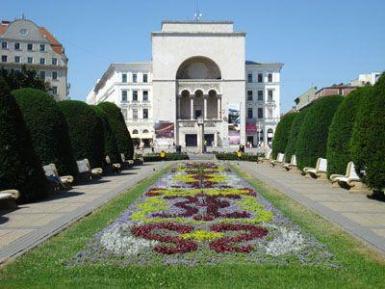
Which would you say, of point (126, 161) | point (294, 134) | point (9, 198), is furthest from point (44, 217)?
point (126, 161)

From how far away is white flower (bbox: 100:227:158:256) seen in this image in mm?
8352

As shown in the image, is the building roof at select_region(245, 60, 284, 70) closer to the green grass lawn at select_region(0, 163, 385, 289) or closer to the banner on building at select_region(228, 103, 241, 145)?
the banner on building at select_region(228, 103, 241, 145)

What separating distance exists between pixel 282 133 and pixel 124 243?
97.0ft

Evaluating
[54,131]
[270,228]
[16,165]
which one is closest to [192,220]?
[270,228]

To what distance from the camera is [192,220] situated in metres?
11.4

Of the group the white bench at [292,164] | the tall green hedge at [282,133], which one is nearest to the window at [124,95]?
the tall green hedge at [282,133]

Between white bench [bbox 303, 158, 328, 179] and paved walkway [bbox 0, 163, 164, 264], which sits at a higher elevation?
white bench [bbox 303, 158, 328, 179]

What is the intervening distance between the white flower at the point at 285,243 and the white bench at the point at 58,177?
1046 cm

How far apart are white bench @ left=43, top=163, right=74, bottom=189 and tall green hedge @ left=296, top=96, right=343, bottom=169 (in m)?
10.7

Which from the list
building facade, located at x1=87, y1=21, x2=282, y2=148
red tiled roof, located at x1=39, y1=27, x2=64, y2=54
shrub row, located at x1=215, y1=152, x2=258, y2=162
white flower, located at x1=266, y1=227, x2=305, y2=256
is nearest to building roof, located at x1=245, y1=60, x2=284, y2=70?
building facade, located at x1=87, y1=21, x2=282, y2=148

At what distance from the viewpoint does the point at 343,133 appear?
65.0 feet

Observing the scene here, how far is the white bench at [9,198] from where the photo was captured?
1362 centimetres

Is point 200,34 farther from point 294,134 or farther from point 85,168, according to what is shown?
point 85,168

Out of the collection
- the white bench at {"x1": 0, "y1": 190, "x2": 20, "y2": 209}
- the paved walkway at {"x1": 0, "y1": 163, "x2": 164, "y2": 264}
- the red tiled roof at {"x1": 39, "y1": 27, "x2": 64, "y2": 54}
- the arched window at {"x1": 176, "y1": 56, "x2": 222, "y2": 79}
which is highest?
the red tiled roof at {"x1": 39, "y1": 27, "x2": 64, "y2": 54}
